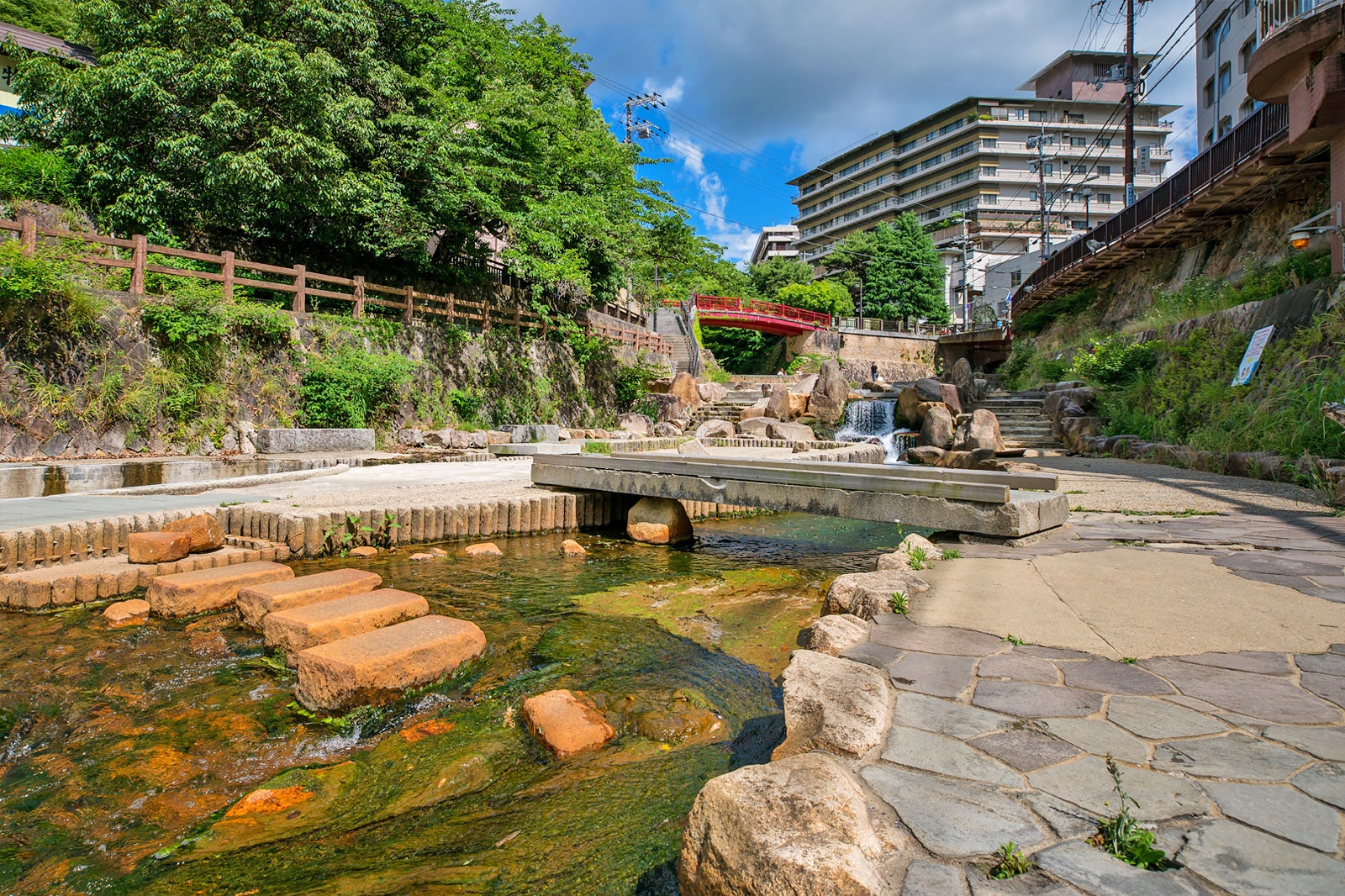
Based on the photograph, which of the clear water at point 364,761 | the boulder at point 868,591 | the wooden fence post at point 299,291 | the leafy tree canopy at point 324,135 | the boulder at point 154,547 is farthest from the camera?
the wooden fence post at point 299,291

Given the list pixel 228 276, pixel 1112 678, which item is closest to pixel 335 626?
pixel 1112 678

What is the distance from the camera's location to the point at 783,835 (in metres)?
1.46

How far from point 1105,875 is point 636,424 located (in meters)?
20.4

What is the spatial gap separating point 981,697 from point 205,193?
17.4 metres

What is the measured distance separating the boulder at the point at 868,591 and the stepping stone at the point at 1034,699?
3.11ft

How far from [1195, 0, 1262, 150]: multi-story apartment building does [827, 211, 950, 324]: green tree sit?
2201 cm

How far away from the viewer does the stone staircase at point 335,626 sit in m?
3.04

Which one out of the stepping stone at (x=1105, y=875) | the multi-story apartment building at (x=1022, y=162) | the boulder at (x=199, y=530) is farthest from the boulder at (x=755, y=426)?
the multi-story apartment building at (x=1022, y=162)

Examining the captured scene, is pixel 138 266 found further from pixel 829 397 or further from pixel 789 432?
pixel 829 397

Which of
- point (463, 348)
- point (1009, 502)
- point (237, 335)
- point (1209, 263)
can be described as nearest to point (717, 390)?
point (463, 348)

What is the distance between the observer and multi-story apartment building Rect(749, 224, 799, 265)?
82.9m

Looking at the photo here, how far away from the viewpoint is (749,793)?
1.60m

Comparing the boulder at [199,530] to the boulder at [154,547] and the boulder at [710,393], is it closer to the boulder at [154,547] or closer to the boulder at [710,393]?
the boulder at [154,547]

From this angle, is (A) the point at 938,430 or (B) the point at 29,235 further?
(A) the point at 938,430
